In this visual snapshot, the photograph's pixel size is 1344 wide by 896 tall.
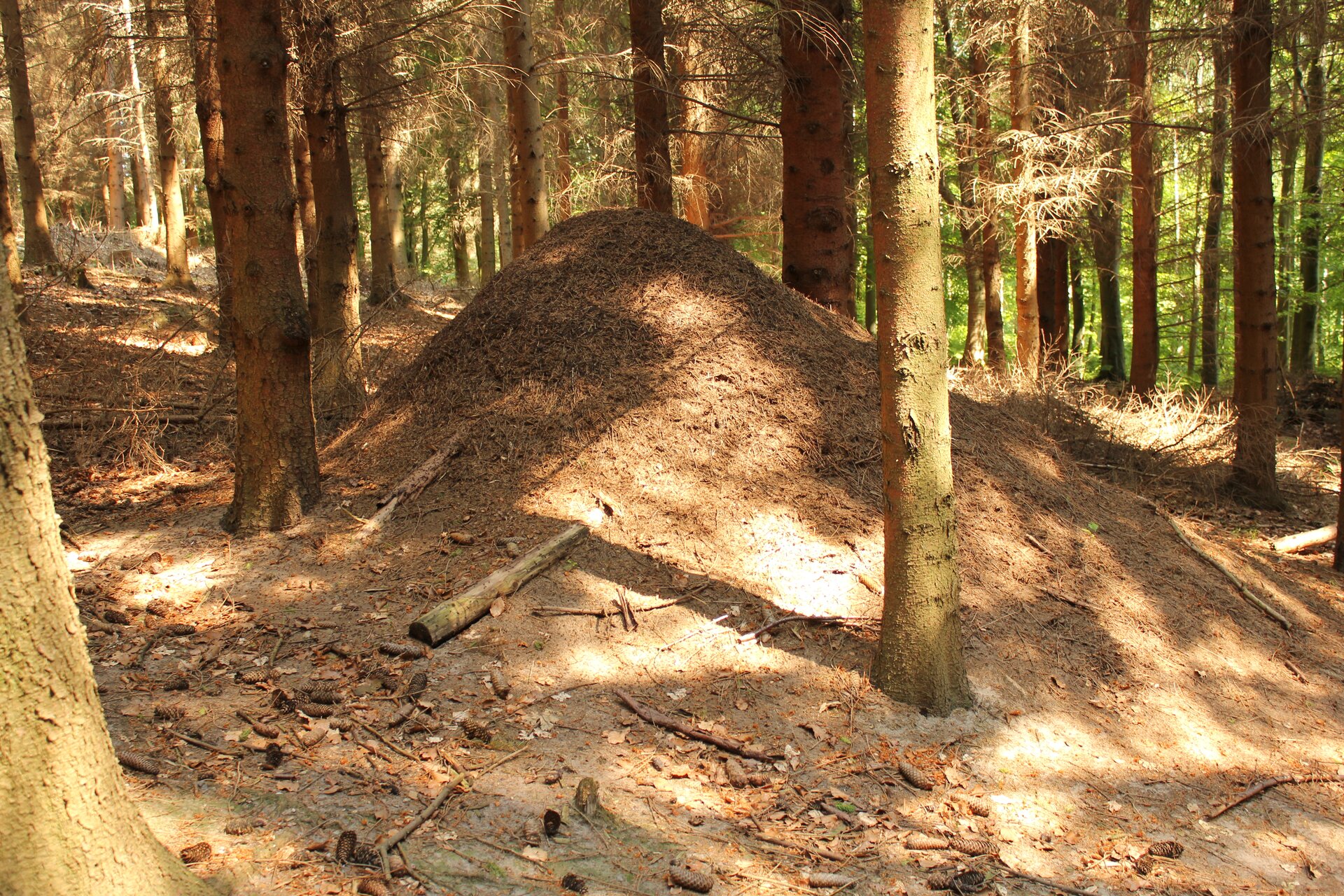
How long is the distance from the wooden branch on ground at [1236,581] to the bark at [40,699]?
6.12 meters

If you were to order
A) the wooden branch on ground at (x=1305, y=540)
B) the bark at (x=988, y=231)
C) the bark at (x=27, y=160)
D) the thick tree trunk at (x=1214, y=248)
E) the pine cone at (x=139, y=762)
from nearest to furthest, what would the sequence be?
the pine cone at (x=139, y=762) < the wooden branch on ground at (x=1305, y=540) < the thick tree trunk at (x=1214, y=248) < the bark at (x=988, y=231) < the bark at (x=27, y=160)

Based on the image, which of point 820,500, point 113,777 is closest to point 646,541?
point 820,500

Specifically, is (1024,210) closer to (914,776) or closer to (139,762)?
(914,776)

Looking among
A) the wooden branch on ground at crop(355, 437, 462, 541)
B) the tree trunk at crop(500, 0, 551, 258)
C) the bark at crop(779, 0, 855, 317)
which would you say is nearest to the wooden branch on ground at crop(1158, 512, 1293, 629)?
the bark at crop(779, 0, 855, 317)

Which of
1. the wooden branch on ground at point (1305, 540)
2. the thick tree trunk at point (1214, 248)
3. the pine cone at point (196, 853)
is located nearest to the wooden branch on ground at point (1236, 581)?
the wooden branch on ground at point (1305, 540)

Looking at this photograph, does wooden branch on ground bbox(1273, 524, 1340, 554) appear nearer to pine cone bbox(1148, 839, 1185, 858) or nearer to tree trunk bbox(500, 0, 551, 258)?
pine cone bbox(1148, 839, 1185, 858)

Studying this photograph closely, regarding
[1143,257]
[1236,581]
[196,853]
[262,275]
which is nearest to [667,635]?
[196,853]

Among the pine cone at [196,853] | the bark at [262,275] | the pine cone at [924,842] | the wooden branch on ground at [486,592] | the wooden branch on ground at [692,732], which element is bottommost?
the pine cone at [924,842]

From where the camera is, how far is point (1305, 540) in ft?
23.8

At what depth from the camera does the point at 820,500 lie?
5188mm

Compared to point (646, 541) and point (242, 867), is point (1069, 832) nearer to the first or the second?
point (646, 541)

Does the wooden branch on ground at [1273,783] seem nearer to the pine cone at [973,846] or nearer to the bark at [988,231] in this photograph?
the pine cone at [973,846]

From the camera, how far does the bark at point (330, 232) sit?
777cm

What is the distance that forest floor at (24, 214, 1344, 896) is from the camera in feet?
10.6
